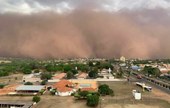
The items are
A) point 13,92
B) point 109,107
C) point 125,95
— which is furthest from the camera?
point 13,92

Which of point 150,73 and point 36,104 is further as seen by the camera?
point 150,73

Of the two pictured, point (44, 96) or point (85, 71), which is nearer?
point (44, 96)

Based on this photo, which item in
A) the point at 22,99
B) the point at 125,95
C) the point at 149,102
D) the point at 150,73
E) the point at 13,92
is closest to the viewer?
the point at 149,102

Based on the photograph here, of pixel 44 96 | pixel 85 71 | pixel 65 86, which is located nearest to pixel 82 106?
pixel 44 96

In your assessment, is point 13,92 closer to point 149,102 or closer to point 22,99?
point 22,99

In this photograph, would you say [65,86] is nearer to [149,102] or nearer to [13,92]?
[13,92]

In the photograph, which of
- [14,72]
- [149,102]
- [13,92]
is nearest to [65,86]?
[13,92]

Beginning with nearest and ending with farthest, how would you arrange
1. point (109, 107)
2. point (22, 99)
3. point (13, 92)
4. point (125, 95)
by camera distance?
1. point (109, 107)
2. point (22, 99)
3. point (125, 95)
4. point (13, 92)

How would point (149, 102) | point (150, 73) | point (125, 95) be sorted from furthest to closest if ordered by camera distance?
point (150, 73), point (125, 95), point (149, 102)
